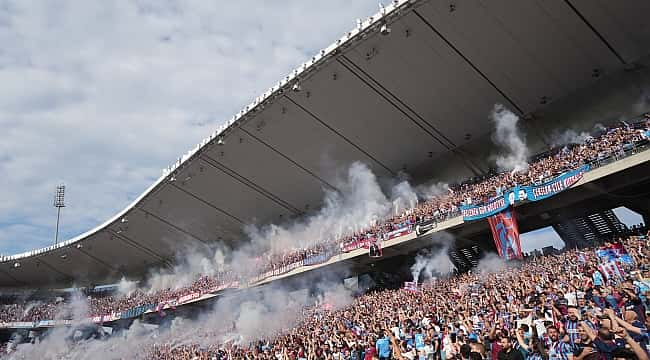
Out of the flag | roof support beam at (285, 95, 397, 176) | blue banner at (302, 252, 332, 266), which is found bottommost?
the flag

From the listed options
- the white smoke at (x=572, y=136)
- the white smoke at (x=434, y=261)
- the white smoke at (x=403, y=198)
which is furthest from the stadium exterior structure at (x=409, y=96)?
the white smoke at (x=434, y=261)

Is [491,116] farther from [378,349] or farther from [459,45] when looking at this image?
[378,349]

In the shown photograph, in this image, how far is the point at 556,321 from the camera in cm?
757

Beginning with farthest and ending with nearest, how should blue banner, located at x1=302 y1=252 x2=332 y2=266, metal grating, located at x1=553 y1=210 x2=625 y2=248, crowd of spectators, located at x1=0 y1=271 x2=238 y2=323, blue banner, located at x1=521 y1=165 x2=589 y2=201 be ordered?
crowd of spectators, located at x1=0 y1=271 x2=238 y2=323
blue banner, located at x1=302 y1=252 x2=332 y2=266
metal grating, located at x1=553 y1=210 x2=625 y2=248
blue banner, located at x1=521 y1=165 x2=589 y2=201

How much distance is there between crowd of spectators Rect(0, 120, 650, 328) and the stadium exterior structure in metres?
2.22

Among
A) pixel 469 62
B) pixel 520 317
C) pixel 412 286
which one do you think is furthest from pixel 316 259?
pixel 520 317

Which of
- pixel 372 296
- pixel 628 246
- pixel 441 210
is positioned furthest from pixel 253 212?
pixel 628 246

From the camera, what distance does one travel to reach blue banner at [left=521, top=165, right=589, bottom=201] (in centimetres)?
1656

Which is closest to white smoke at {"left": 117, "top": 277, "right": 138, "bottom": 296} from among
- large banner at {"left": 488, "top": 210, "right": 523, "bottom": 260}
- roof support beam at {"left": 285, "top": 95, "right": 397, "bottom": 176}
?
roof support beam at {"left": 285, "top": 95, "right": 397, "bottom": 176}

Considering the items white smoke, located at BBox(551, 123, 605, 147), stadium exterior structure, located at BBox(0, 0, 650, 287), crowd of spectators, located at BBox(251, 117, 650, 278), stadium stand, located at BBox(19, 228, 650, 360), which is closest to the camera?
stadium stand, located at BBox(19, 228, 650, 360)

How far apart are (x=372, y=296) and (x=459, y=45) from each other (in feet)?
39.6

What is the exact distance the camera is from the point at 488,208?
62.9 feet

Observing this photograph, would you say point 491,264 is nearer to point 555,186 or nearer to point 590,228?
point 590,228

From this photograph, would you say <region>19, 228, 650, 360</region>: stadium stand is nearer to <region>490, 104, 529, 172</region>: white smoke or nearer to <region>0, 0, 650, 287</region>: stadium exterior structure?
<region>490, 104, 529, 172</region>: white smoke
